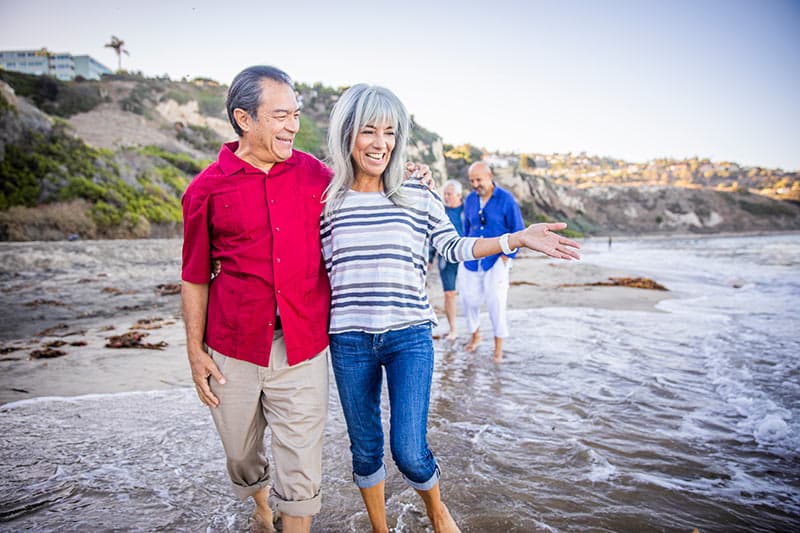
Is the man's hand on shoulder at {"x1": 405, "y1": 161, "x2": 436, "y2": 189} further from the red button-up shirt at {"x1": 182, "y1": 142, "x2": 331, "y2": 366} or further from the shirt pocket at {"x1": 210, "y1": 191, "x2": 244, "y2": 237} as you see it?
the shirt pocket at {"x1": 210, "y1": 191, "x2": 244, "y2": 237}

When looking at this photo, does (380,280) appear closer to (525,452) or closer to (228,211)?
(228,211)

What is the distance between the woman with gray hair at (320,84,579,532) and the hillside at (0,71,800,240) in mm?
521

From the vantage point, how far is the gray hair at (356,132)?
2225 millimetres

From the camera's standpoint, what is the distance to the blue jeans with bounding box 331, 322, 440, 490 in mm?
2146

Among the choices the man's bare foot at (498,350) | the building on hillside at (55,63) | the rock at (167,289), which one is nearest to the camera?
the man's bare foot at (498,350)

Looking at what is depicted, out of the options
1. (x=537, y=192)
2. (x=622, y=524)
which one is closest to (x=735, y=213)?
(x=537, y=192)

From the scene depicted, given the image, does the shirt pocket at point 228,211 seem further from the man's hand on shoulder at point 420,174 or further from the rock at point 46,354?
the rock at point 46,354

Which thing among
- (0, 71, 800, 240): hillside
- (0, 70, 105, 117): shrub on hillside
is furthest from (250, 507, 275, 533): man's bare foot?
(0, 70, 105, 117): shrub on hillside

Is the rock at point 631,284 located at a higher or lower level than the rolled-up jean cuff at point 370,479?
lower

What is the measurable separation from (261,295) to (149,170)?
19.7 meters

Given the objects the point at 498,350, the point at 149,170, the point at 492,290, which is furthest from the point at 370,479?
the point at 149,170

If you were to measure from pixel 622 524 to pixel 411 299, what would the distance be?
5.54ft

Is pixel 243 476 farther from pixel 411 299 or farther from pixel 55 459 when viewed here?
pixel 55 459

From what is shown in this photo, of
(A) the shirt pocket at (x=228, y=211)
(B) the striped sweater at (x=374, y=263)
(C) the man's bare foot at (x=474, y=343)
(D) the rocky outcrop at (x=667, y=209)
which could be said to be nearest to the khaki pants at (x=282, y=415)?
(B) the striped sweater at (x=374, y=263)
